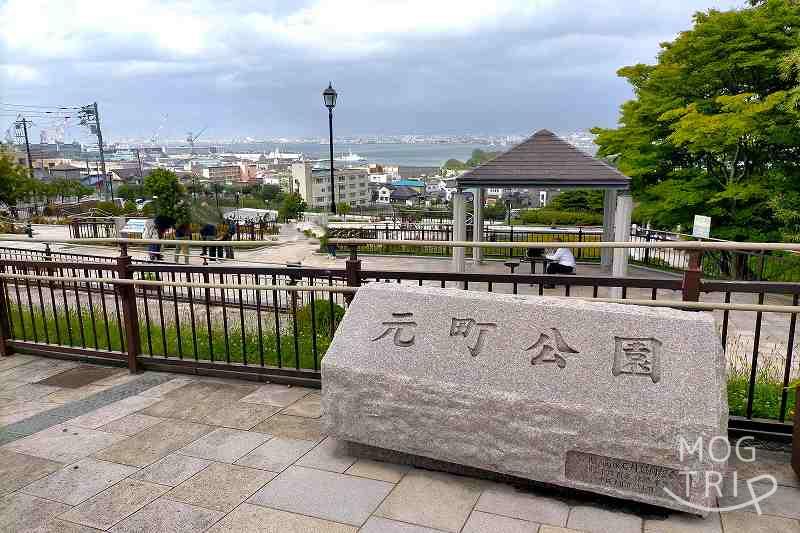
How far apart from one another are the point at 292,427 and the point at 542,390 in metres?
2.05

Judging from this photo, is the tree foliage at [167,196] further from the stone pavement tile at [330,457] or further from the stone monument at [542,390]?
the stone monument at [542,390]

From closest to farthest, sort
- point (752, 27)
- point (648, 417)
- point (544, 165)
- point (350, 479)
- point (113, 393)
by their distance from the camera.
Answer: point (648, 417) < point (350, 479) < point (113, 393) < point (752, 27) < point (544, 165)

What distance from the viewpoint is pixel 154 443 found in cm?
418

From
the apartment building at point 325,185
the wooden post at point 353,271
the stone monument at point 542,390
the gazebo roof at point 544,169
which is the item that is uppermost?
the gazebo roof at point 544,169

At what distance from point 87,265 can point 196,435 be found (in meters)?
2.29

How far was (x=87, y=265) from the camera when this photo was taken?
550cm

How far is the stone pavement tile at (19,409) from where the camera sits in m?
4.77

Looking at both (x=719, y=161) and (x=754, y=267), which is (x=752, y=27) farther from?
(x=754, y=267)

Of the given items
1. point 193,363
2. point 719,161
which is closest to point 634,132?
point 719,161

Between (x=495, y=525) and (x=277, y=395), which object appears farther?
(x=277, y=395)

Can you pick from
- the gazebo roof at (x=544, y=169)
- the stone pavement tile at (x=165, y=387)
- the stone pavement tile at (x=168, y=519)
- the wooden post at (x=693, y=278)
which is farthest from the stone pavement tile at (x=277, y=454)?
the gazebo roof at (x=544, y=169)

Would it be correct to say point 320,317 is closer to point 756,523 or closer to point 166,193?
point 756,523

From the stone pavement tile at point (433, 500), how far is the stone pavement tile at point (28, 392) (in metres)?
3.72

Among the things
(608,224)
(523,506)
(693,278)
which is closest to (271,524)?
(523,506)
